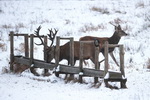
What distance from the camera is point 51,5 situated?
101ft

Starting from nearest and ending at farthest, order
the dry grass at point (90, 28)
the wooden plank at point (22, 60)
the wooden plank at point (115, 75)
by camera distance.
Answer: the wooden plank at point (115, 75) → the wooden plank at point (22, 60) → the dry grass at point (90, 28)

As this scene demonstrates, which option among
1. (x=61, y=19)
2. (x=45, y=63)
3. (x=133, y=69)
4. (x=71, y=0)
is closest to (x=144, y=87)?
(x=133, y=69)

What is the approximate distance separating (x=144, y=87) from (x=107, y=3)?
2212 centimetres

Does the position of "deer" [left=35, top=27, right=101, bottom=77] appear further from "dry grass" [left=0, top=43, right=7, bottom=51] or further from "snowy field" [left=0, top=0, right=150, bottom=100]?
"dry grass" [left=0, top=43, right=7, bottom=51]

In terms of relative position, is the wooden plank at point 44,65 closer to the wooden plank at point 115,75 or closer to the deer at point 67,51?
the deer at point 67,51

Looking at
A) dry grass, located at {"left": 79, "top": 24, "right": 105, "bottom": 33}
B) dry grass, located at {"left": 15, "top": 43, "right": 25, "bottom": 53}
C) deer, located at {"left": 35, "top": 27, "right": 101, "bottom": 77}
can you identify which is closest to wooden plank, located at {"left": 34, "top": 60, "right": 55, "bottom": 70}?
deer, located at {"left": 35, "top": 27, "right": 101, "bottom": 77}

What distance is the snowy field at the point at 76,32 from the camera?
868 centimetres

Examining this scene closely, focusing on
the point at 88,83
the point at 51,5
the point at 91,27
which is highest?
the point at 51,5

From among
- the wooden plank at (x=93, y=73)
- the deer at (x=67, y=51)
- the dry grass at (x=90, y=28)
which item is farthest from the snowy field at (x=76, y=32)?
the deer at (x=67, y=51)

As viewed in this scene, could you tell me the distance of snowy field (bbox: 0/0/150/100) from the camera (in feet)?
28.5

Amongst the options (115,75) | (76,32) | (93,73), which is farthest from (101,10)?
(115,75)

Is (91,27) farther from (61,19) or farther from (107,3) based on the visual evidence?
(107,3)

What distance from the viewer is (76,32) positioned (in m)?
21.3

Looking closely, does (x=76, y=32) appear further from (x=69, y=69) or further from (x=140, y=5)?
(x=69, y=69)
